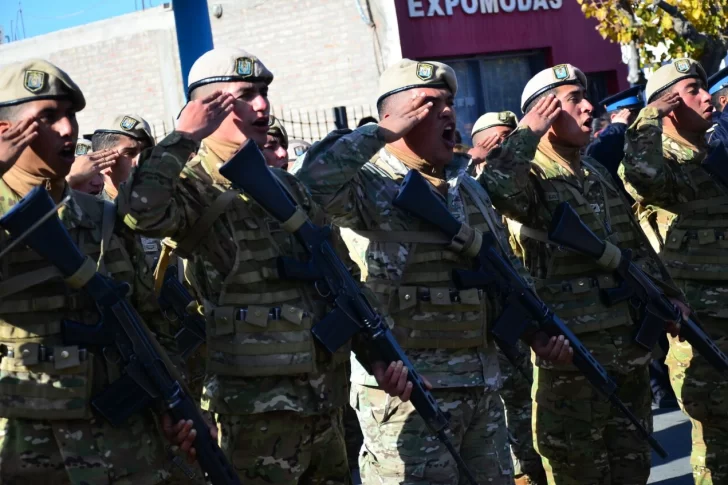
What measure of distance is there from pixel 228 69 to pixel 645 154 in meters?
2.72

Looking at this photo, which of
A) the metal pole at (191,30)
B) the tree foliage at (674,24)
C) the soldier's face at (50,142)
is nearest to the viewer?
the soldier's face at (50,142)

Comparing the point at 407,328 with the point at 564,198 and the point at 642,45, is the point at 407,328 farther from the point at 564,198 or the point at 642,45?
the point at 642,45

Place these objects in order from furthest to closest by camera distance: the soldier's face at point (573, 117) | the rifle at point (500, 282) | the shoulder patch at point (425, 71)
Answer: the soldier's face at point (573, 117) → the shoulder patch at point (425, 71) → the rifle at point (500, 282)

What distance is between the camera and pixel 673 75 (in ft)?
22.6

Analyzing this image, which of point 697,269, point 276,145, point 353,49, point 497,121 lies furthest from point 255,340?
point 353,49

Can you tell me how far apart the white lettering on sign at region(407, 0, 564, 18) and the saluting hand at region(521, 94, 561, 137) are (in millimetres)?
12376

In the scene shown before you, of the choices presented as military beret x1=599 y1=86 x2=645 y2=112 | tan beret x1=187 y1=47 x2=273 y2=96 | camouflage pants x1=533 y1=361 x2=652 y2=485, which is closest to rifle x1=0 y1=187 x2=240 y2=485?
tan beret x1=187 y1=47 x2=273 y2=96

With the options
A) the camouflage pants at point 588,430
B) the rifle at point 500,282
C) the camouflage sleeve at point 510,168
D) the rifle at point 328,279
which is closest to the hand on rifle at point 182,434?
the rifle at point 328,279

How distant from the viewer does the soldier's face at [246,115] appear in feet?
15.0

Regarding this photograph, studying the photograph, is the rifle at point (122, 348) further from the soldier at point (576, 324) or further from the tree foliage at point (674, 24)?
the tree foliage at point (674, 24)

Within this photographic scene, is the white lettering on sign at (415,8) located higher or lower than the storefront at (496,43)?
higher

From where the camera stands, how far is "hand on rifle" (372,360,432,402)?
457 cm

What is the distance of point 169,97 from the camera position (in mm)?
20625

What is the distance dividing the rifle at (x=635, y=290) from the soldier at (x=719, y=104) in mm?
1387
